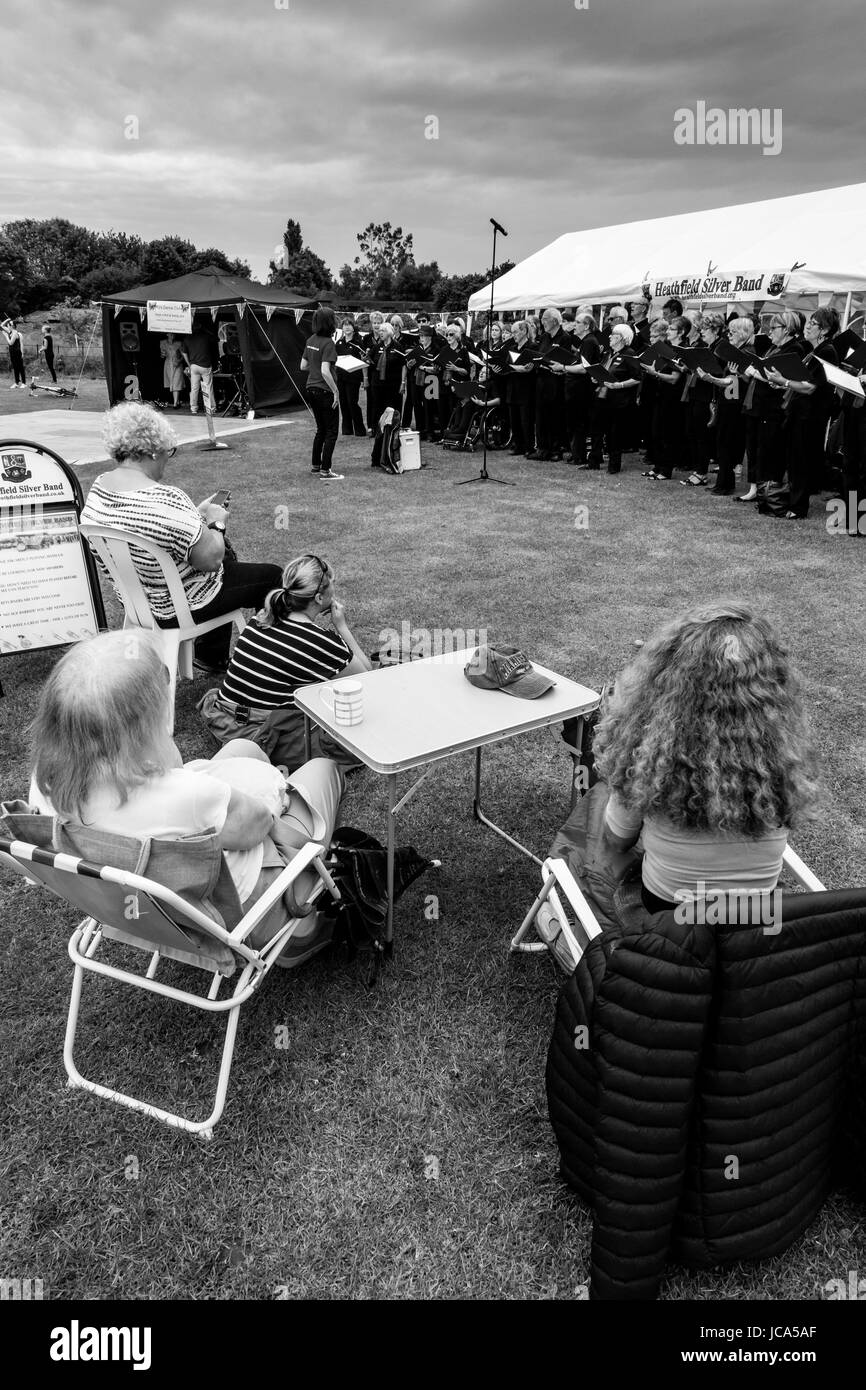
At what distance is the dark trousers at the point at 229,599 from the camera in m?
4.55

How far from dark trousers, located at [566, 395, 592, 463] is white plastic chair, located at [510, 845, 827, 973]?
33.2ft

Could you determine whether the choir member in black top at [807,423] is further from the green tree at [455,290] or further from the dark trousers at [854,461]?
the green tree at [455,290]

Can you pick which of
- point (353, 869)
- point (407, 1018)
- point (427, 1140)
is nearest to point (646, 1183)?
point (427, 1140)

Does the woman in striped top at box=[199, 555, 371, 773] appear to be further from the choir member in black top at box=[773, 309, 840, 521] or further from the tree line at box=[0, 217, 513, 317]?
the tree line at box=[0, 217, 513, 317]

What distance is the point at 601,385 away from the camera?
10820 millimetres

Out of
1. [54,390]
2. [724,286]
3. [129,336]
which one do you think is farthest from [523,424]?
[54,390]

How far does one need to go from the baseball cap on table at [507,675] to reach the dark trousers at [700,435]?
8328 millimetres

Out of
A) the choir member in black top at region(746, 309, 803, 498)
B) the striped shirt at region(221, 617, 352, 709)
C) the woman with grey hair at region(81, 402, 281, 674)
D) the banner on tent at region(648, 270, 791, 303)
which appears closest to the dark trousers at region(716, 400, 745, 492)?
the choir member in black top at region(746, 309, 803, 498)

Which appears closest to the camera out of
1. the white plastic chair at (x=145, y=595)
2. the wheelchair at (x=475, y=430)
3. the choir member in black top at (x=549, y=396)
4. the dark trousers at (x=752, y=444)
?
the white plastic chair at (x=145, y=595)

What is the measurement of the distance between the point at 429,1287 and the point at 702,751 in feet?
4.37

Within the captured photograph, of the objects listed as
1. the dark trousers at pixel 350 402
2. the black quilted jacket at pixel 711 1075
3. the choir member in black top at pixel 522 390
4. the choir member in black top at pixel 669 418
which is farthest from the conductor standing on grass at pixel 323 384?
the black quilted jacket at pixel 711 1075

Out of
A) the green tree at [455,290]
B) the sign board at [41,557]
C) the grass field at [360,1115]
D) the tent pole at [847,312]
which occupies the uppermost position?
the green tree at [455,290]

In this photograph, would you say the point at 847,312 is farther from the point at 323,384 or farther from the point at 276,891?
the point at 276,891
